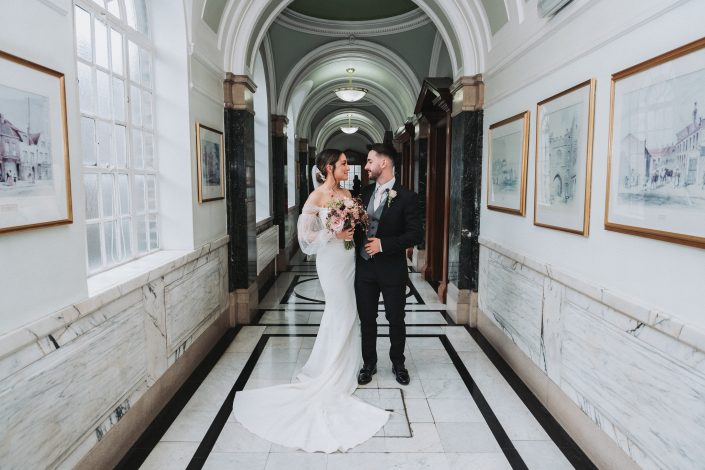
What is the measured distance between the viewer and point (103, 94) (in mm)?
3518

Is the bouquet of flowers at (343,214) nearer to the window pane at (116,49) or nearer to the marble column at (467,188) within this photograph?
the window pane at (116,49)

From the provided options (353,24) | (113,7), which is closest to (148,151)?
(113,7)

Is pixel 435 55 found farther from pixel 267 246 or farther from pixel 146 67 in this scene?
pixel 146 67

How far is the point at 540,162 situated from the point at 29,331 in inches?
146

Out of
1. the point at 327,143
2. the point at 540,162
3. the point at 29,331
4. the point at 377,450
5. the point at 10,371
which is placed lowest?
the point at 377,450

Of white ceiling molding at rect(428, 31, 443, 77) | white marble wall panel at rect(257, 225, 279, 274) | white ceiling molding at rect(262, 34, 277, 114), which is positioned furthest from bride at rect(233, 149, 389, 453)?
white ceiling molding at rect(428, 31, 443, 77)

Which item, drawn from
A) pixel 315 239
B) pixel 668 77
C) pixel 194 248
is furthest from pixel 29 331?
pixel 668 77

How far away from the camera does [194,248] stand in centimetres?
463

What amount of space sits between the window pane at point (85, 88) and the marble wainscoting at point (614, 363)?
354 centimetres

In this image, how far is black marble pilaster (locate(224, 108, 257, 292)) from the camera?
5.81 meters

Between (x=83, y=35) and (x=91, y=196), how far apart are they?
43.3 inches

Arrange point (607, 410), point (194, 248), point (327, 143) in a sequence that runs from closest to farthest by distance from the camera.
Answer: point (607, 410) < point (194, 248) < point (327, 143)

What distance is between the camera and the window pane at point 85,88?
3197mm

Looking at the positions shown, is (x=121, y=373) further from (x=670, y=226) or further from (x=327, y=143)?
(x=327, y=143)
